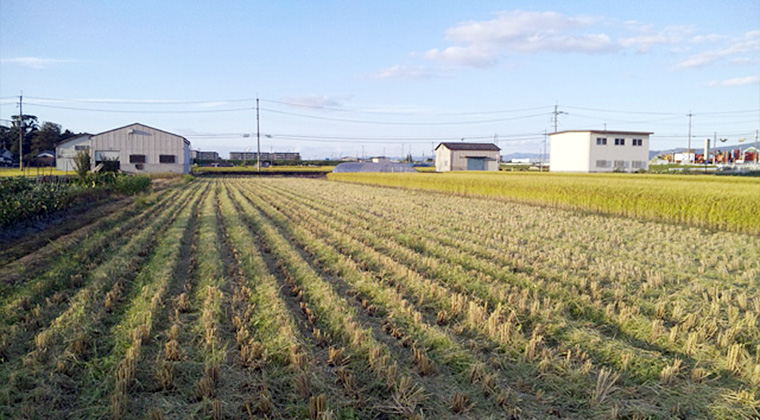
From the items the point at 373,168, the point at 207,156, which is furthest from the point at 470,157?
the point at 207,156

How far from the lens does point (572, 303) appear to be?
5695 millimetres

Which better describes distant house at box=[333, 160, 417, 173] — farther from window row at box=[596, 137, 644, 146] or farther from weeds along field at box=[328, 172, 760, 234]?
weeds along field at box=[328, 172, 760, 234]

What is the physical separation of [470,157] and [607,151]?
70.0 feet

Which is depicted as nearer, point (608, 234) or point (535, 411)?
point (535, 411)

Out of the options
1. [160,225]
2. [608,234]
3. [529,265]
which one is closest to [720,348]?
[529,265]

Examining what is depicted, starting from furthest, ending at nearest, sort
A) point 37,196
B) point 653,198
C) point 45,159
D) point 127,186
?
point 45,159, point 127,186, point 653,198, point 37,196

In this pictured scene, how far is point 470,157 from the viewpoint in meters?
63.1

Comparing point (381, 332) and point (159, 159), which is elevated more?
point (159, 159)

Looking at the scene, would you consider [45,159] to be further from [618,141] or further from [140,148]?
[618,141]

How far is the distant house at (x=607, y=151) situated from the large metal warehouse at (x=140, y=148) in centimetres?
4191

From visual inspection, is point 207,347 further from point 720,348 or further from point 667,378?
point 720,348

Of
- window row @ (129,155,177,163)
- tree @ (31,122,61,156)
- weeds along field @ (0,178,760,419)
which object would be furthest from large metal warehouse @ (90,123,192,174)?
weeds along field @ (0,178,760,419)

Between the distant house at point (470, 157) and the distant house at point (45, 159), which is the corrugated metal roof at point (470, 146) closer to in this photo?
the distant house at point (470, 157)

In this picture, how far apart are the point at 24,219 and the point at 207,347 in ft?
35.5
